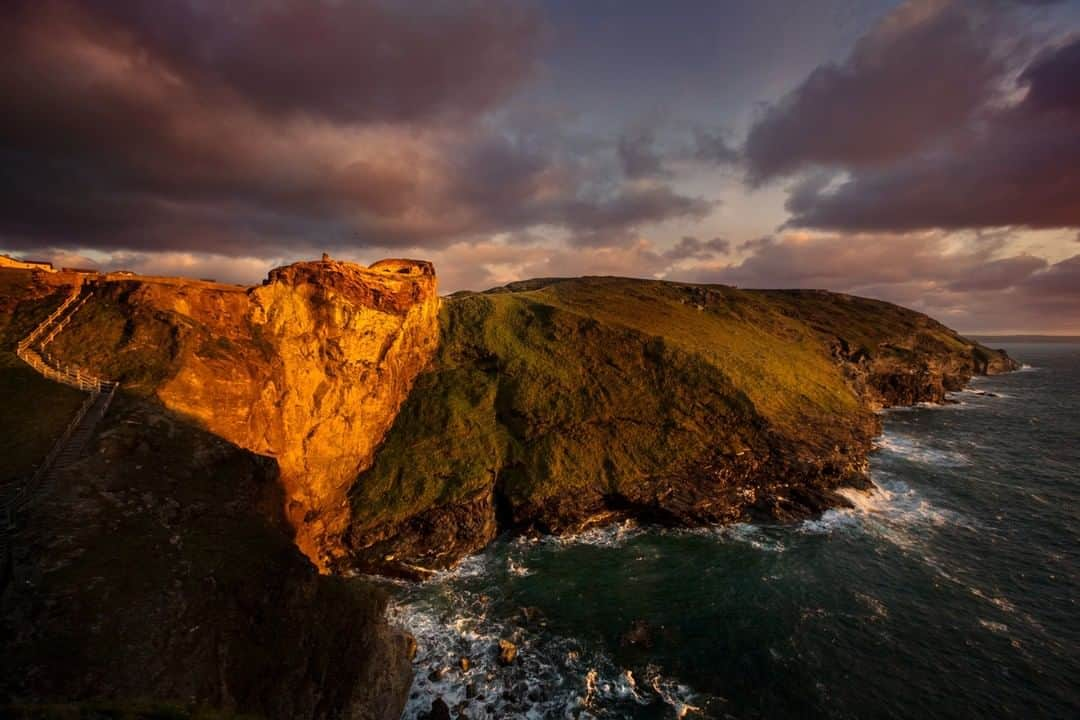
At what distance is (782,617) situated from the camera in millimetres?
33406

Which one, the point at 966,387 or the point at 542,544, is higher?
the point at 966,387

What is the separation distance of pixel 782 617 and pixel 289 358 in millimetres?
47665

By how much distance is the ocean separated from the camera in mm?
26859

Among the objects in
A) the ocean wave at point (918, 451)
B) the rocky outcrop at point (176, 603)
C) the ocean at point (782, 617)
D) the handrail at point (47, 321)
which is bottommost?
the ocean at point (782, 617)

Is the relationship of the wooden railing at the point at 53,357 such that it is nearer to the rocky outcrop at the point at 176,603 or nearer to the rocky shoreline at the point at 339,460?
the rocky shoreline at the point at 339,460

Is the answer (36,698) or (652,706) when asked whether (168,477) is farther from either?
(652,706)

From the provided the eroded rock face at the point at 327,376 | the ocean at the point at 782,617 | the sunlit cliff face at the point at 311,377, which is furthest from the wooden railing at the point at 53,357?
the ocean at the point at 782,617

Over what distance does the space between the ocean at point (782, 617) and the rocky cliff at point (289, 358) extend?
51.5 ft

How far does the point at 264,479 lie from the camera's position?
3008cm

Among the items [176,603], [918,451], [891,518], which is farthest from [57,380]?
[918,451]

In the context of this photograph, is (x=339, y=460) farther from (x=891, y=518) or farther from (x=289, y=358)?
(x=891, y=518)

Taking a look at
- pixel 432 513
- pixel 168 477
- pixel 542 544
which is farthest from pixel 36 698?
pixel 542 544

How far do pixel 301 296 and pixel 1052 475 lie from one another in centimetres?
9587

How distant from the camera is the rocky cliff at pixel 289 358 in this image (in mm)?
33781
